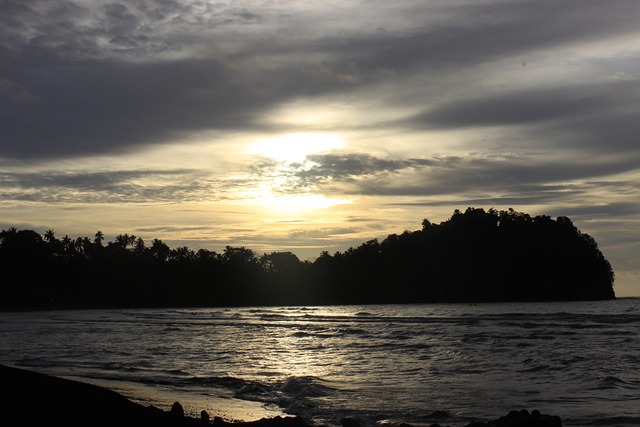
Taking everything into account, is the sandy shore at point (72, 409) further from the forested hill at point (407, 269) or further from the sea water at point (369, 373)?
the forested hill at point (407, 269)

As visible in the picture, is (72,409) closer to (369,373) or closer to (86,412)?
(86,412)

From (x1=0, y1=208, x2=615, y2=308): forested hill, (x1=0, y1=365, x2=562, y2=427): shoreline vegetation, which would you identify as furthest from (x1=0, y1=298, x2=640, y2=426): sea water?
(x1=0, y1=208, x2=615, y2=308): forested hill

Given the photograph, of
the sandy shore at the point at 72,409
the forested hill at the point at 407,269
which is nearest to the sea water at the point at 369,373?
the sandy shore at the point at 72,409

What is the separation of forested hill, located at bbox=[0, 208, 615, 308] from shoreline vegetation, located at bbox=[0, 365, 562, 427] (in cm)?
14899

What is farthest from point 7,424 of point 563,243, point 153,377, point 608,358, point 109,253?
point 563,243

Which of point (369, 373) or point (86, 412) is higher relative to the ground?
point (86, 412)

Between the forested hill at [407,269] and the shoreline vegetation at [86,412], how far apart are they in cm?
14899

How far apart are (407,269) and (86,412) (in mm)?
168134

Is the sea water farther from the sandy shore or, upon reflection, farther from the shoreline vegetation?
the sandy shore

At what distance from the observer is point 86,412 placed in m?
12.0

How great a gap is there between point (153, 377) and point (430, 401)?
929cm

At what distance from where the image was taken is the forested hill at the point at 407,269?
164m

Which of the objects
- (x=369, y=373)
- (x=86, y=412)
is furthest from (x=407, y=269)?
(x=86, y=412)

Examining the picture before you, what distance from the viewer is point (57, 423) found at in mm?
11102
